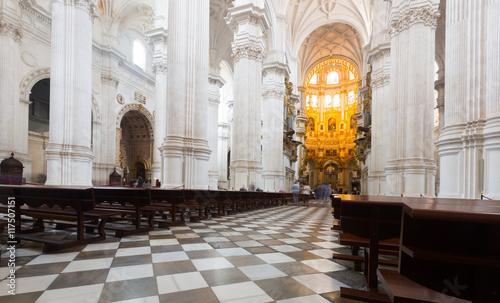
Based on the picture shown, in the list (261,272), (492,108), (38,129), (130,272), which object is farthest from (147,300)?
(38,129)

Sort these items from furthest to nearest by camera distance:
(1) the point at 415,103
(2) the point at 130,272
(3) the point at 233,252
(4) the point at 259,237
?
(1) the point at 415,103 < (4) the point at 259,237 < (3) the point at 233,252 < (2) the point at 130,272

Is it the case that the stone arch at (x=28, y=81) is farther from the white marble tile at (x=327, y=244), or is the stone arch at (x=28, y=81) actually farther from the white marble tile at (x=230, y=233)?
the white marble tile at (x=327, y=244)

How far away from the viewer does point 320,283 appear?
2555 millimetres

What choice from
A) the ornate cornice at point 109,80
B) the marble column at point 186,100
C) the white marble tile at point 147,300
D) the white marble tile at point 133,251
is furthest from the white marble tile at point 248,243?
the ornate cornice at point 109,80

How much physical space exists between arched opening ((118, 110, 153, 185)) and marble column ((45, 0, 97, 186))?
1553 cm

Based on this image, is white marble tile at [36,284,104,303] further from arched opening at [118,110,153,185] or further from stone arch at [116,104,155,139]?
arched opening at [118,110,153,185]

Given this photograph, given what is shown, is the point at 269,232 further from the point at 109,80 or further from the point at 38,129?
the point at 38,129

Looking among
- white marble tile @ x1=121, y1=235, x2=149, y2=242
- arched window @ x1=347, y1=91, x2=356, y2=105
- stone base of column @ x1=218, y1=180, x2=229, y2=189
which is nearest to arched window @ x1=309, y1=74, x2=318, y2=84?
arched window @ x1=347, y1=91, x2=356, y2=105

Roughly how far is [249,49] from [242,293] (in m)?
13.0

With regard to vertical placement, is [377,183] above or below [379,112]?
below

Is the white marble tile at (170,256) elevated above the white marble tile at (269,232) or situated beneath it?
elevated above

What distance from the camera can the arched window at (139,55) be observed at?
24.2 metres

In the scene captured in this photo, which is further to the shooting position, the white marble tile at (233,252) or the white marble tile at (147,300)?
the white marble tile at (233,252)

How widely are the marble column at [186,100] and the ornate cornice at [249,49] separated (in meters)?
4.59
